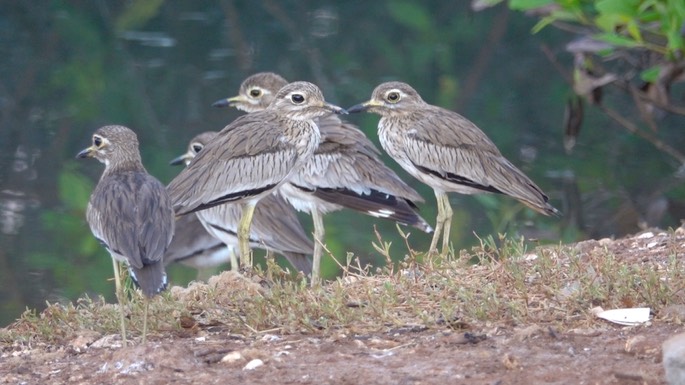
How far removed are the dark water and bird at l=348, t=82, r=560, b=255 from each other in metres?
2.02

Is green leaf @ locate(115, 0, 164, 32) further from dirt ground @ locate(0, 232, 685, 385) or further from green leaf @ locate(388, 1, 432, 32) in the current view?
dirt ground @ locate(0, 232, 685, 385)

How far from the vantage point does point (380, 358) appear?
471 cm

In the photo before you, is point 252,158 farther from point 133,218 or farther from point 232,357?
point 232,357

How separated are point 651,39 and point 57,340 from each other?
4.55 meters

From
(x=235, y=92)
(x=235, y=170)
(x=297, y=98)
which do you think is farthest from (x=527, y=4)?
(x=235, y=92)

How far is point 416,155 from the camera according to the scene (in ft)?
23.9

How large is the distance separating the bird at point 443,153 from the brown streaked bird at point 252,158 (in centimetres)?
34

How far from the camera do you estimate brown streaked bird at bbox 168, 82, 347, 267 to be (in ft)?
22.6

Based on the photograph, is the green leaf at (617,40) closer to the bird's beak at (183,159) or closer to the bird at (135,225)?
the bird's beak at (183,159)

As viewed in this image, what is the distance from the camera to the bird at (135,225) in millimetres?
5258

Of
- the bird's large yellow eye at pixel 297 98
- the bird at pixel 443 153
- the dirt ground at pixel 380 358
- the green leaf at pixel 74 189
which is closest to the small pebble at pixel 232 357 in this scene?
the dirt ground at pixel 380 358

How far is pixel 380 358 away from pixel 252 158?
246cm

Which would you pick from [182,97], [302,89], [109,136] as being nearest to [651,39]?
[302,89]

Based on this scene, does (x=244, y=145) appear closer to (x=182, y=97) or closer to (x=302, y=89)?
(x=302, y=89)
